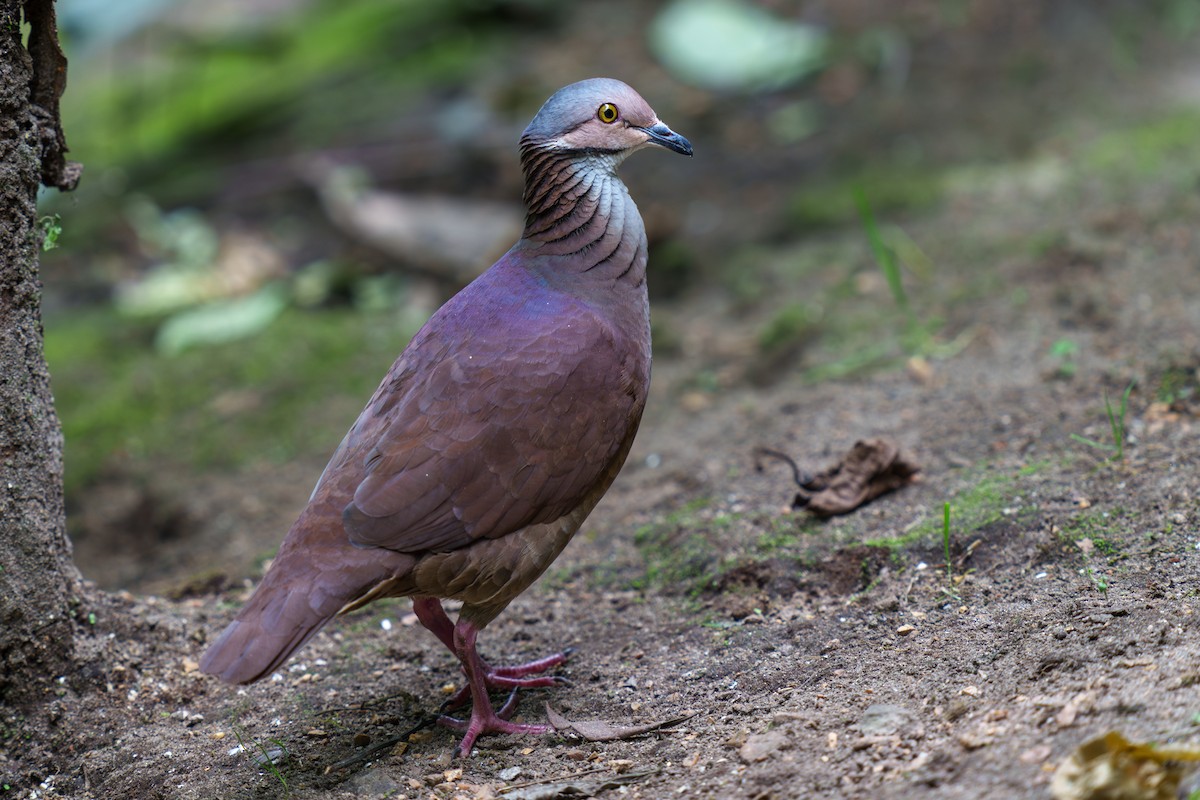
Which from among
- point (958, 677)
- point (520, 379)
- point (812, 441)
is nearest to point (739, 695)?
point (958, 677)

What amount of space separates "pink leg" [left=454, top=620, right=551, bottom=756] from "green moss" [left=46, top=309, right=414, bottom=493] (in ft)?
7.91

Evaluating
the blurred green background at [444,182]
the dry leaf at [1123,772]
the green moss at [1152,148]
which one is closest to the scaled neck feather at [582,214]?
the blurred green background at [444,182]

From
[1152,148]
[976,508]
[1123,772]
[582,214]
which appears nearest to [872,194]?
[1152,148]

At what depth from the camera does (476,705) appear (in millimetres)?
3264

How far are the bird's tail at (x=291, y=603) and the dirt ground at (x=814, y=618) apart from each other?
1.33ft

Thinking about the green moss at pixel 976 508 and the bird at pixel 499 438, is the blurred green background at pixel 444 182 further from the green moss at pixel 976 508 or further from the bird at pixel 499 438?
the bird at pixel 499 438

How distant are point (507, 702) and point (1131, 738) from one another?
1827 millimetres

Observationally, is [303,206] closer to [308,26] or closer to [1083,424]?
[308,26]

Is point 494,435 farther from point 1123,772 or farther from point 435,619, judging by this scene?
point 1123,772

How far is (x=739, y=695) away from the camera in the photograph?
316 centimetres

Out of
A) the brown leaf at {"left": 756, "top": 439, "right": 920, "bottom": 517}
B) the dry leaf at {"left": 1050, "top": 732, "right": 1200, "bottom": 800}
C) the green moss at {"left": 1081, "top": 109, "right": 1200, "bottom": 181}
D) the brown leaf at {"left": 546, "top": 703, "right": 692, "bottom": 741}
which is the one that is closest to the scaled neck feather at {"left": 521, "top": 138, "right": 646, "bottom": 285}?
the brown leaf at {"left": 756, "top": 439, "right": 920, "bottom": 517}

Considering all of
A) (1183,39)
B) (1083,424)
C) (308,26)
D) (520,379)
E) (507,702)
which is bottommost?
(507,702)

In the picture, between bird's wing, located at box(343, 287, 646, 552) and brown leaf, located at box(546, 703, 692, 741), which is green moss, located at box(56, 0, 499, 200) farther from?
brown leaf, located at box(546, 703, 692, 741)

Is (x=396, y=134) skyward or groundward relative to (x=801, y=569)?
skyward
